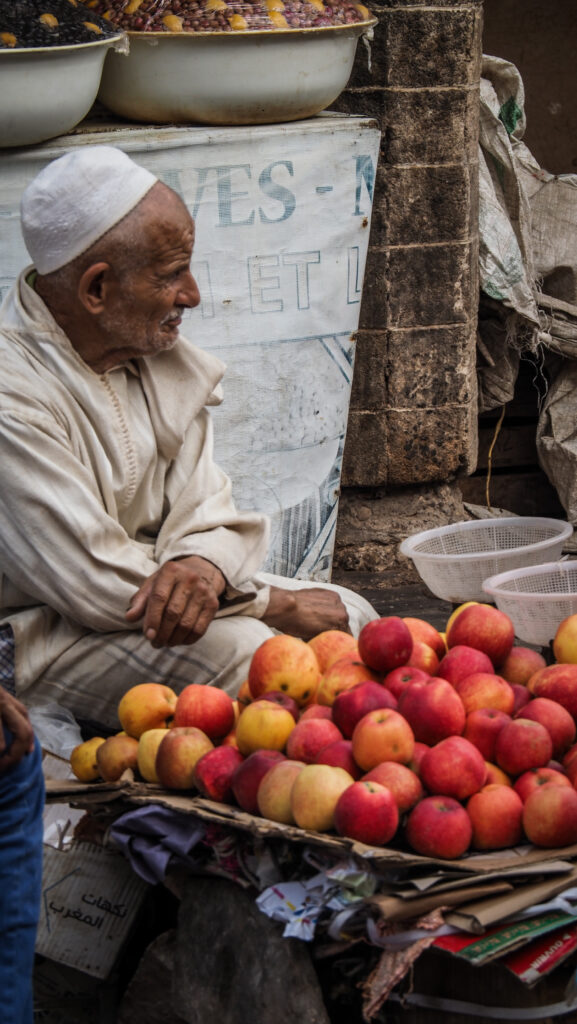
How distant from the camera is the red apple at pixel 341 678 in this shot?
2186 millimetres

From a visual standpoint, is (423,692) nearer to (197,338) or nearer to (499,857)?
(499,857)

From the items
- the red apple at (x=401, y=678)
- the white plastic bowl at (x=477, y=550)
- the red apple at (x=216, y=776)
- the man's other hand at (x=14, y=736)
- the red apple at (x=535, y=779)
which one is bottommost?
the white plastic bowl at (x=477, y=550)

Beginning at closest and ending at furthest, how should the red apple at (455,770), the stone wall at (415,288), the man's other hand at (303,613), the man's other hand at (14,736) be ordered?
the man's other hand at (14,736) → the red apple at (455,770) → the man's other hand at (303,613) → the stone wall at (415,288)

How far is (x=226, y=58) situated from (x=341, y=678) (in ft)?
6.26

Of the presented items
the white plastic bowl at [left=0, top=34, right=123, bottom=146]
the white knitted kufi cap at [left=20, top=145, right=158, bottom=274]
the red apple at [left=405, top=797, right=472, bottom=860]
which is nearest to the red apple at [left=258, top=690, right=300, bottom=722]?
the red apple at [left=405, top=797, right=472, bottom=860]

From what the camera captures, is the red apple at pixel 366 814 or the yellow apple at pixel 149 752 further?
the yellow apple at pixel 149 752

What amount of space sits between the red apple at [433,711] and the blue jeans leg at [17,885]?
60 cm

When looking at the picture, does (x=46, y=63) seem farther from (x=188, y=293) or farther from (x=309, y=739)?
(x=309, y=739)

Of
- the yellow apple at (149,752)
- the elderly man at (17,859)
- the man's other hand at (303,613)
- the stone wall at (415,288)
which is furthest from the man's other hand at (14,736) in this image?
the stone wall at (415,288)

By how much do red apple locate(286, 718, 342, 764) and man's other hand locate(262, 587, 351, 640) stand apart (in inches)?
33.1

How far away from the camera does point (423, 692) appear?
2.00 meters

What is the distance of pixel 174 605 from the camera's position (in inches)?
96.6

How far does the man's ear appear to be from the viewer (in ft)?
8.29

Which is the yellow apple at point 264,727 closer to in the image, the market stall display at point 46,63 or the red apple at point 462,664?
the red apple at point 462,664
